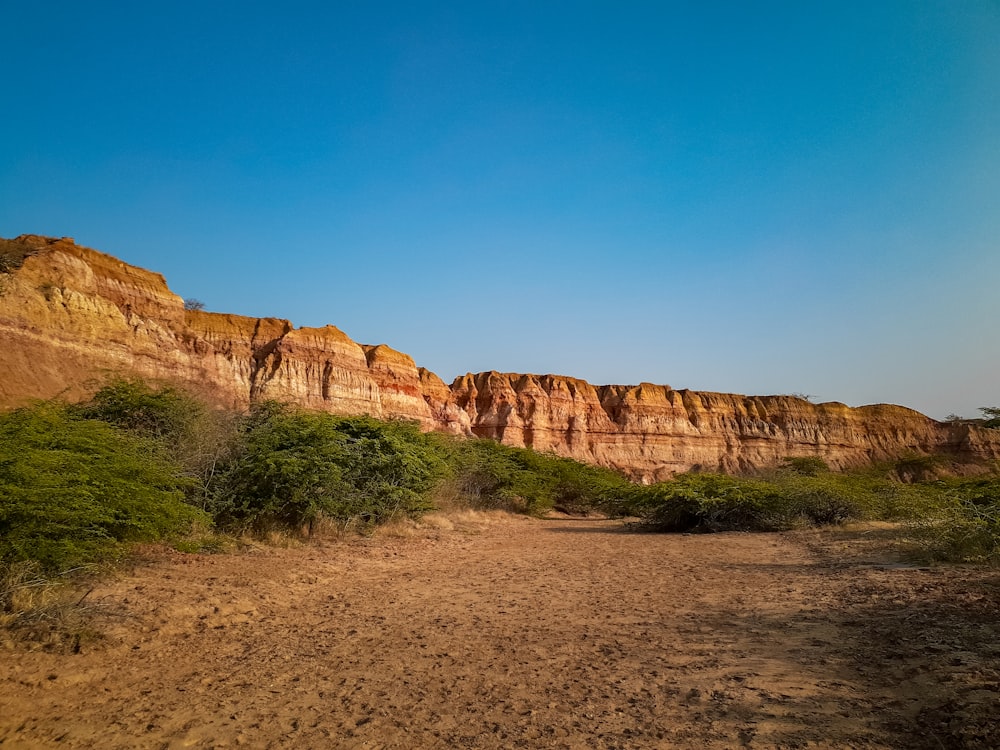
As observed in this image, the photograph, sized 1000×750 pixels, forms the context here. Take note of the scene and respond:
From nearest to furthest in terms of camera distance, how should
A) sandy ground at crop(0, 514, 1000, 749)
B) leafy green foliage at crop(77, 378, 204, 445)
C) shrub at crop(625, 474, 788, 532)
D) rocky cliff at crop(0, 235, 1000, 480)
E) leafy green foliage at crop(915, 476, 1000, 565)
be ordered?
1. sandy ground at crop(0, 514, 1000, 749)
2. leafy green foliage at crop(915, 476, 1000, 565)
3. leafy green foliage at crop(77, 378, 204, 445)
4. shrub at crop(625, 474, 788, 532)
5. rocky cliff at crop(0, 235, 1000, 480)

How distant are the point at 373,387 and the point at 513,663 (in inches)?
1782

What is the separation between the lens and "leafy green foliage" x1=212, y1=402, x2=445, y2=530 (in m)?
10.3

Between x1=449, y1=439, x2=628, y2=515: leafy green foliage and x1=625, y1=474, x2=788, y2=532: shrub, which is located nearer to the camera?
x1=625, y1=474, x2=788, y2=532: shrub

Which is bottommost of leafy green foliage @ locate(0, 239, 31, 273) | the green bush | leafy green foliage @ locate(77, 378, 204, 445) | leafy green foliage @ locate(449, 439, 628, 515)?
leafy green foliage @ locate(449, 439, 628, 515)

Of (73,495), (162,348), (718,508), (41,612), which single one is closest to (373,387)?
(162,348)

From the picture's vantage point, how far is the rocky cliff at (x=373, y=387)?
2973 cm

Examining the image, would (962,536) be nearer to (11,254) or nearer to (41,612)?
(41,612)

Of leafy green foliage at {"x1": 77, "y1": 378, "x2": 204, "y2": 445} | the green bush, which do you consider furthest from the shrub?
the green bush

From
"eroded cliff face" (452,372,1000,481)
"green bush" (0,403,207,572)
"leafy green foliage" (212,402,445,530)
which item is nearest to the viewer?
"green bush" (0,403,207,572)

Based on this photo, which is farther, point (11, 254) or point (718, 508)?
point (11, 254)

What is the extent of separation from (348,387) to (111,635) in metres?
42.3

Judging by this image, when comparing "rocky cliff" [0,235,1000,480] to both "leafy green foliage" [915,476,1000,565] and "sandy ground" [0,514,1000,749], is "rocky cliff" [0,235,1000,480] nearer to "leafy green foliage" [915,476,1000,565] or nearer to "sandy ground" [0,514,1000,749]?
"sandy ground" [0,514,1000,749]

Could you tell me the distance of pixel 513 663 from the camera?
15.6ft

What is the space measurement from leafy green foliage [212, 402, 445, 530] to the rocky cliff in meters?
5.35
